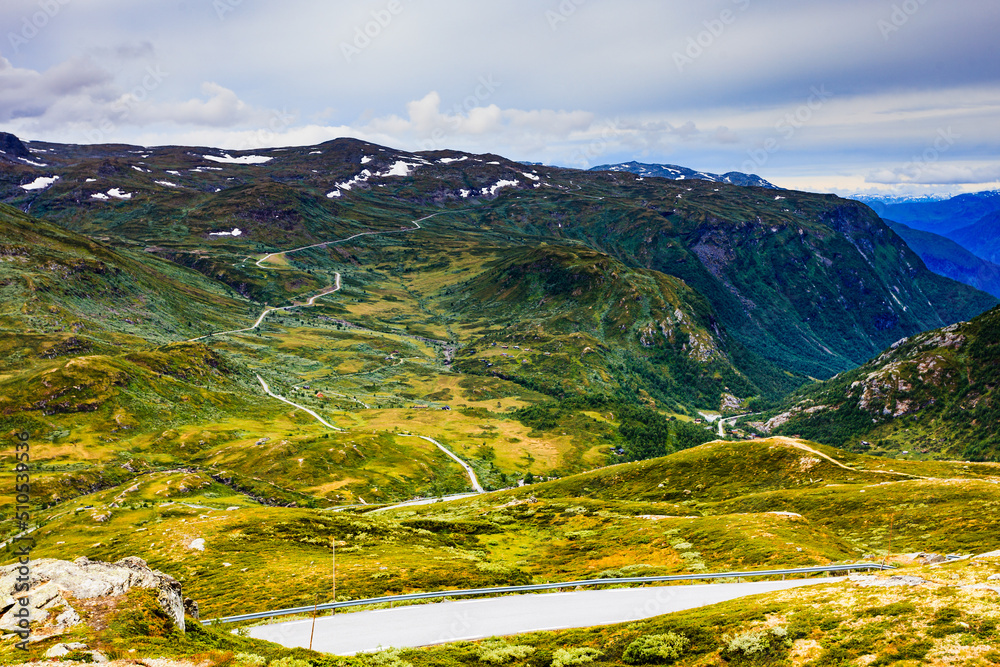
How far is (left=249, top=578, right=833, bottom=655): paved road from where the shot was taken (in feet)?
127

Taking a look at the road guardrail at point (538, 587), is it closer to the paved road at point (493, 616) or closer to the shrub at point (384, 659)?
the paved road at point (493, 616)

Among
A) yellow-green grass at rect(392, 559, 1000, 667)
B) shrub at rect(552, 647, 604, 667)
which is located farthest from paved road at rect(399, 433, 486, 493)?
shrub at rect(552, 647, 604, 667)

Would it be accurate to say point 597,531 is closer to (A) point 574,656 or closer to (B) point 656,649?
(A) point 574,656

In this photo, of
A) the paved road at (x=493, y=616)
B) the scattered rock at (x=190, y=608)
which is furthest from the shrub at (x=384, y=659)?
the scattered rock at (x=190, y=608)

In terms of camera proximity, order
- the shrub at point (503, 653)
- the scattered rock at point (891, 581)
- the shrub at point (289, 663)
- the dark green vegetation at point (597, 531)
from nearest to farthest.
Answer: the shrub at point (289, 663) < the shrub at point (503, 653) < the scattered rock at point (891, 581) < the dark green vegetation at point (597, 531)

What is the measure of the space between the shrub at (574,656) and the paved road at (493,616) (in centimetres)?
804

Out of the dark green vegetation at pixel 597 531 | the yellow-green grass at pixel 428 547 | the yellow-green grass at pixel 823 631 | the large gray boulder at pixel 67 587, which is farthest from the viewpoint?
the dark green vegetation at pixel 597 531

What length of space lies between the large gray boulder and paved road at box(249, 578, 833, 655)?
36.8 ft

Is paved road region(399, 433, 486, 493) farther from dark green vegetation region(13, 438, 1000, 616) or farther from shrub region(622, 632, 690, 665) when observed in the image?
shrub region(622, 632, 690, 665)

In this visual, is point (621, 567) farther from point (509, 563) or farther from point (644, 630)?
point (644, 630)

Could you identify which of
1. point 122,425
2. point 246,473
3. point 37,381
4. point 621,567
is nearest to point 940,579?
point 621,567

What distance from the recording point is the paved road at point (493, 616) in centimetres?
3884

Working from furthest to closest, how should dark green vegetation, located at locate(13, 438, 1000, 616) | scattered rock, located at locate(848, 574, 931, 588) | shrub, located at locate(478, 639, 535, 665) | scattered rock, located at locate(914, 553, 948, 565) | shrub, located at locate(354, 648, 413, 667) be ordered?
1. dark green vegetation, located at locate(13, 438, 1000, 616)
2. scattered rock, located at locate(914, 553, 948, 565)
3. scattered rock, located at locate(848, 574, 931, 588)
4. shrub, located at locate(478, 639, 535, 665)
5. shrub, located at locate(354, 648, 413, 667)

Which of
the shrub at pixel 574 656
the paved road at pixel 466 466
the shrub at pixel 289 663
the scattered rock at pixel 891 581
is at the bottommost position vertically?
the paved road at pixel 466 466
